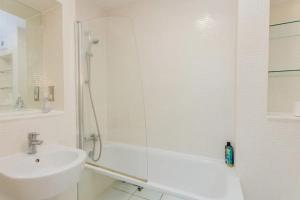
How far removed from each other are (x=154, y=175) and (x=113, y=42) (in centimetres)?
160

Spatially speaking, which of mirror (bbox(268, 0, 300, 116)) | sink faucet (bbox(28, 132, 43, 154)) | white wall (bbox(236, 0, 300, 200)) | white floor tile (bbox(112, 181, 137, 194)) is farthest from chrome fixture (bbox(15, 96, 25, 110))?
mirror (bbox(268, 0, 300, 116))

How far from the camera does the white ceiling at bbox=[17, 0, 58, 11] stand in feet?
4.62

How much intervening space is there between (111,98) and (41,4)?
1.10 m

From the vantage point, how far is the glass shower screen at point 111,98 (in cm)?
164

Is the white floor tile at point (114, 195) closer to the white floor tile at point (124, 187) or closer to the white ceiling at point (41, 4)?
the white floor tile at point (124, 187)

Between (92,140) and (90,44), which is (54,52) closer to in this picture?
(90,44)

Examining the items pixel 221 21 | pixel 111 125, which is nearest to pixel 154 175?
pixel 111 125

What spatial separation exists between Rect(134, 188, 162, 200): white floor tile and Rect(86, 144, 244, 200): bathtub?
0.09m

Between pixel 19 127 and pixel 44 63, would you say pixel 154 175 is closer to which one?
pixel 19 127

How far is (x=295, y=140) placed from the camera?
1.08 m

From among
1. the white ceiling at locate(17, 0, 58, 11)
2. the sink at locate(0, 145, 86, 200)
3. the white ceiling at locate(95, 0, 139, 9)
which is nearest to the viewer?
the sink at locate(0, 145, 86, 200)

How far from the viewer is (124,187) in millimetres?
1521

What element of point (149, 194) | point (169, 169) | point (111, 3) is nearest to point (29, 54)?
point (111, 3)

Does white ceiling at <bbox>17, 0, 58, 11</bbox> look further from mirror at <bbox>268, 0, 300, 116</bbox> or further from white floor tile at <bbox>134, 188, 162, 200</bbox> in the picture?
mirror at <bbox>268, 0, 300, 116</bbox>
